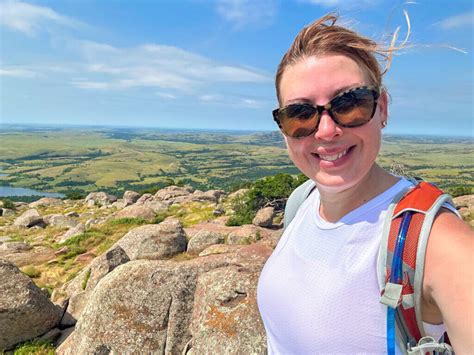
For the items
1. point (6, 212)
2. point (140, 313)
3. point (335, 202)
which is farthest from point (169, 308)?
point (6, 212)

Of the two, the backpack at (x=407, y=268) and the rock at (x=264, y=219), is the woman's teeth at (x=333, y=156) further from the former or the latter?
the rock at (x=264, y=219)

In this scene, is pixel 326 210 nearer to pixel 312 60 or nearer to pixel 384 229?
pixel 384 229

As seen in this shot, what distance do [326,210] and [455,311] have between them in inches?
51.6

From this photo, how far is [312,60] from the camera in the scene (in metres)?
2.79

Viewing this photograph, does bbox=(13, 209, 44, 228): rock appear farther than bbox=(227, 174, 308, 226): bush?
Yes

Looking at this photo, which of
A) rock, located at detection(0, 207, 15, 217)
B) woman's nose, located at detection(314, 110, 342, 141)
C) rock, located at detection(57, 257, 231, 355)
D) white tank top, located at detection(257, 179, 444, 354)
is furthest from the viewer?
rock, located at detection(0, 207, 15, 217)

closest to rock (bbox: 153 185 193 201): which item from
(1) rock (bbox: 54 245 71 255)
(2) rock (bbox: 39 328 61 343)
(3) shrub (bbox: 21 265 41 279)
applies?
(1) rock (bbox: 54 245 71 255)

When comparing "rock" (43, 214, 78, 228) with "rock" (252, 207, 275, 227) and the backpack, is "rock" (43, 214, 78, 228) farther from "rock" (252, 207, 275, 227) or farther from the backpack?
the backpack

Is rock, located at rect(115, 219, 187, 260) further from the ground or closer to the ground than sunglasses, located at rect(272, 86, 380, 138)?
closer to the ground

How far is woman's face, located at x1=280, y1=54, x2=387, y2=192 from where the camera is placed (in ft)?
9.07

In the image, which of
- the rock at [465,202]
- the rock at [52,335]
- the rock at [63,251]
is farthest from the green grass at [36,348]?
the rock at [465,202]

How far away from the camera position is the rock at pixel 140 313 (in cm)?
912

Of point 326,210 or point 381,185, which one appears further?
point 326,210

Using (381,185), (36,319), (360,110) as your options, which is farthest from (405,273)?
(36,319)
